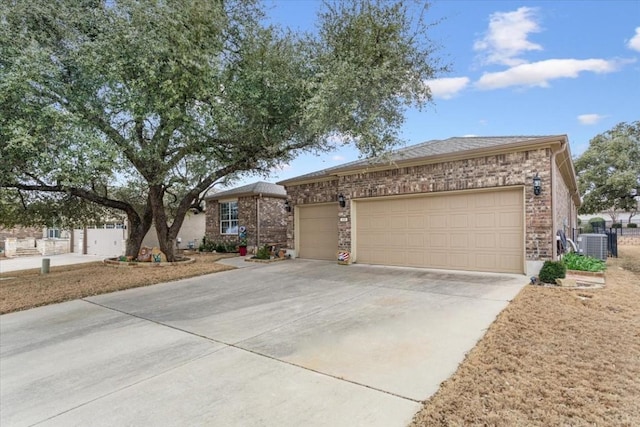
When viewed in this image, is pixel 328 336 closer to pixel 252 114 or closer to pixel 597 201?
pixel 252 114

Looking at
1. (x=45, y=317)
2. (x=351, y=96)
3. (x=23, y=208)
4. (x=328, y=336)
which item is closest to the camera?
(x=328, y=336)

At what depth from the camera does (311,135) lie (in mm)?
8617

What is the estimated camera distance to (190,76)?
693cm

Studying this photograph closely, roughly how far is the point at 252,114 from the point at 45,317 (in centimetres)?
584

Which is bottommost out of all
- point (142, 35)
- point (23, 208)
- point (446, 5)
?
point (23, 208)

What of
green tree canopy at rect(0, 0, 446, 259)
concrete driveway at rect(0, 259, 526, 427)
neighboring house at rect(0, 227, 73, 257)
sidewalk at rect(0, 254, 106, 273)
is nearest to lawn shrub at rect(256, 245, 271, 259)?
concrete driveway at rect(0, 259, 526, 427)

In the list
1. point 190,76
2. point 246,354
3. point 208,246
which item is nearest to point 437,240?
point 246,354

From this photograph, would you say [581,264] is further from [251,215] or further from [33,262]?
[33,262]

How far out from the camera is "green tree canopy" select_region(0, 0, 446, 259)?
21.7 ft

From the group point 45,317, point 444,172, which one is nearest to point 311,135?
point 444,172

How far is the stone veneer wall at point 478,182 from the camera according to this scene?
25.8ft

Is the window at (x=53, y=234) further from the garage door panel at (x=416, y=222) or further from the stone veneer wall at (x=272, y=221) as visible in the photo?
the garage door panel at (x=416, y=222)

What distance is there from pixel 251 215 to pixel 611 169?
81.2 ft

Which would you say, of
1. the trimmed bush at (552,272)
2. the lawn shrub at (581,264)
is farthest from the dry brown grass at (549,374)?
the lawn shrub at (581,264)
